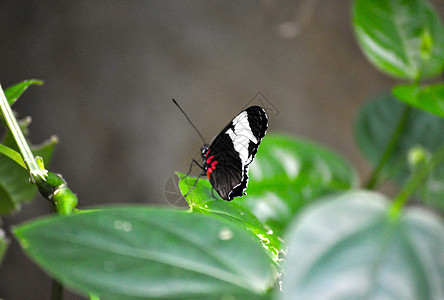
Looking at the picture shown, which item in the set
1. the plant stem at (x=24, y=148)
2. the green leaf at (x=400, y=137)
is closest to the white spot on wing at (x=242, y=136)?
the plant stem at (x=24, y=148)

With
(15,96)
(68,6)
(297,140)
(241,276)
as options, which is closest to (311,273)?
(241,276)

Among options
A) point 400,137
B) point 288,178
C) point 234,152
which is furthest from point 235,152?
point 400,137

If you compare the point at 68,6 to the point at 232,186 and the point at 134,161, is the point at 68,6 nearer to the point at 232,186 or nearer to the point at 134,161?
the point at 134,161

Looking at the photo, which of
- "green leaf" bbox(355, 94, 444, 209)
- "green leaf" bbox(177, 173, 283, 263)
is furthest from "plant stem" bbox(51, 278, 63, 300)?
"green leaf" bbox(355, 94, 444, 209)

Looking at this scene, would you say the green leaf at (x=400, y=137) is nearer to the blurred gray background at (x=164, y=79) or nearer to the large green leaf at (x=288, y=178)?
the large green leaf at (x=288, y=178)

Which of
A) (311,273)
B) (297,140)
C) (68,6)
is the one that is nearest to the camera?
(311,273)

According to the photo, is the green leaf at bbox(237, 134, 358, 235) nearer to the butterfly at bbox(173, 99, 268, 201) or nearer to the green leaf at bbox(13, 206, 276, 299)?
the butterfly at bbox(173, 99, 268, 201)
